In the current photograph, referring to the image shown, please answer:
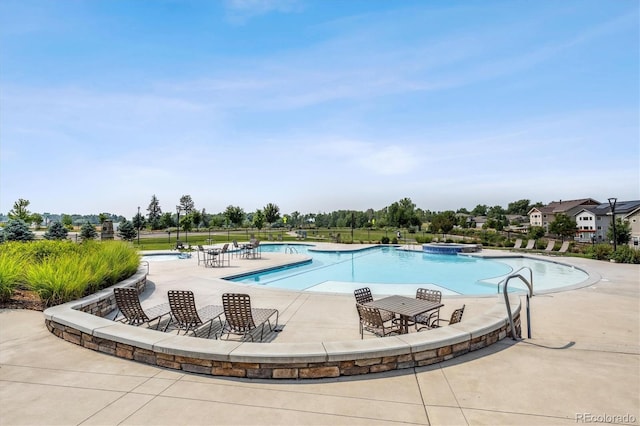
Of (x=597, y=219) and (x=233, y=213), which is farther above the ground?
(x=233, y=213)

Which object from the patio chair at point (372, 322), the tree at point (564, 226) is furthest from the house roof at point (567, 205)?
the patio chair at point (372, 322)

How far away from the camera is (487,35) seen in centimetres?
1084

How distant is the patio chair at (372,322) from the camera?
4.92 m

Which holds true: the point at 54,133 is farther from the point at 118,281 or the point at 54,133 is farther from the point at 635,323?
the point at 635,323

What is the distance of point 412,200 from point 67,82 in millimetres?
62793

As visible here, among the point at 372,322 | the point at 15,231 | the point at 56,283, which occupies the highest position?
the point at 15,231

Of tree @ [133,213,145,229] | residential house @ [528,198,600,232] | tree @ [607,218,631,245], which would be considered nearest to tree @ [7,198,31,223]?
tree @ [133,213,145,229]

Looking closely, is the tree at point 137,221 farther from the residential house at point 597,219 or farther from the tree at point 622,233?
the residential house at point 597,219

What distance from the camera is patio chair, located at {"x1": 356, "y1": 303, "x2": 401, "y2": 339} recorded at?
4.92 meters

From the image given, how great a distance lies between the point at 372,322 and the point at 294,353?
5.89ft

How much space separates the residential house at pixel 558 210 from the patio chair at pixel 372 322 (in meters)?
71.9

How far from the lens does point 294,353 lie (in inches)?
143

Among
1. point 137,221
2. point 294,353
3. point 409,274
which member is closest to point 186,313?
point 294,353

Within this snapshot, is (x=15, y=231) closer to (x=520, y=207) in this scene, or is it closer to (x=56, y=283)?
(x=56, y=283)
